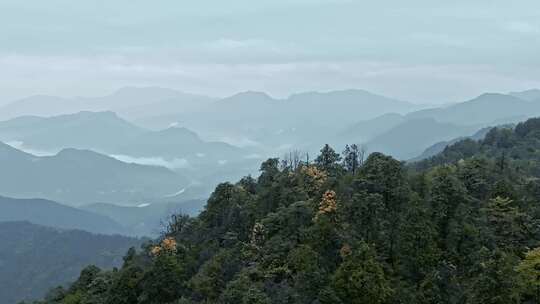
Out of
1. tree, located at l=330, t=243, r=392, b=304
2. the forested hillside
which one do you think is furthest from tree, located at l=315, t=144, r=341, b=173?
tree, located at l=330, t=243, r=392, b=304

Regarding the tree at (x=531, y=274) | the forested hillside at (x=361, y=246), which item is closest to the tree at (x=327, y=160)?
the forested hillside at (x=361, y=246)

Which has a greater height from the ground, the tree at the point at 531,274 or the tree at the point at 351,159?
the tree at the point at 351,159

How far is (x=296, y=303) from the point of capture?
42156 mm

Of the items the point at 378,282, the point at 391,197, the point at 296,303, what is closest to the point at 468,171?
the point at 391,197

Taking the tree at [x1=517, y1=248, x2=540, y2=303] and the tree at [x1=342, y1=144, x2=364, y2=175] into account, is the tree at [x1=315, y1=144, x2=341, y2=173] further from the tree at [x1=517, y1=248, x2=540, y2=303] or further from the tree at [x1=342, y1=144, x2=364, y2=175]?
the tree at [x1=517, y1=248, x2=540, y2=303]

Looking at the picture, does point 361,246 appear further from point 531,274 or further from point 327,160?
point 327,160

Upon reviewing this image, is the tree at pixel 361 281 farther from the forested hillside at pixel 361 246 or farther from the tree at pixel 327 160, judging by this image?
the tree at pixel 327 160

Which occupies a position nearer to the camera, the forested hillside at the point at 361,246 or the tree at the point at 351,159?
the forested hillside at the point at 361,246

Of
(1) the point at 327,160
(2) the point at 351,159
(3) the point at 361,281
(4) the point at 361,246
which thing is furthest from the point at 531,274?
(2) the point at 351,159

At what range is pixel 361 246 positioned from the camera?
142 feet

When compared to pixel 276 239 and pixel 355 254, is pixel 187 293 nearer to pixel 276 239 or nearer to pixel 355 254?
pixel 276 239

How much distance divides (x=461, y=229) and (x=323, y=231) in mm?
10406

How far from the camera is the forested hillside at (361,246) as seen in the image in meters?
41.4

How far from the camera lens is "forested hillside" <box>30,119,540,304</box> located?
41375 mm
